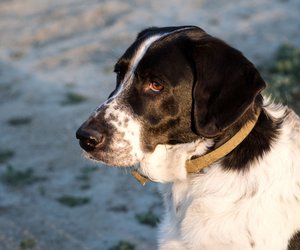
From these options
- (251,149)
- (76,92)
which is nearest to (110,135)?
(251,149)

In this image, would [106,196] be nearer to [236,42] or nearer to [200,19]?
[236,42]

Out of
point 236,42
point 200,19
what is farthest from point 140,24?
point 236,42

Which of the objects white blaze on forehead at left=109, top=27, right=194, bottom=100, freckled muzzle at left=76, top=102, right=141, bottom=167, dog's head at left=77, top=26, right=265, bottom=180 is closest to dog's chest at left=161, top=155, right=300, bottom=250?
dog's head at left=77, top=26, right=265, bottom=180

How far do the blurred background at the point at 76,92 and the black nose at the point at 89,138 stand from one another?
2.02m

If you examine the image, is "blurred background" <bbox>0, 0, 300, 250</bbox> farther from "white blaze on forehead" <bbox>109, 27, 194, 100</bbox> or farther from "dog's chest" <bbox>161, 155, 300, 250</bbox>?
"white blaze on forehead" <bbox>109, 27, 194, 100</bbox>

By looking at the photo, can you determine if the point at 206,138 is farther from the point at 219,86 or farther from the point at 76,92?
the point at 76,92

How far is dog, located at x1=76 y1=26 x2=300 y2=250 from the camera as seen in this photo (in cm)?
364

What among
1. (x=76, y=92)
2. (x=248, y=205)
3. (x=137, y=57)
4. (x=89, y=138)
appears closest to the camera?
(x=248, y=205)

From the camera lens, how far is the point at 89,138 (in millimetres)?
3777

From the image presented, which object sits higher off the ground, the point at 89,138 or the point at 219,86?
the point at 219,86

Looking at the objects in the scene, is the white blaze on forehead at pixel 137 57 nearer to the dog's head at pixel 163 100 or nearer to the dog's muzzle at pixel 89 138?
the dog's head at pixel 163 100

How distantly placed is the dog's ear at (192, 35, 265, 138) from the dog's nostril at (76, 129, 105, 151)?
0.53 metres

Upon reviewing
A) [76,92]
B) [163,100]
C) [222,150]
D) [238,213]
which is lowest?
[76,92]

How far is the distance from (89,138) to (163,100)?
460 mm
